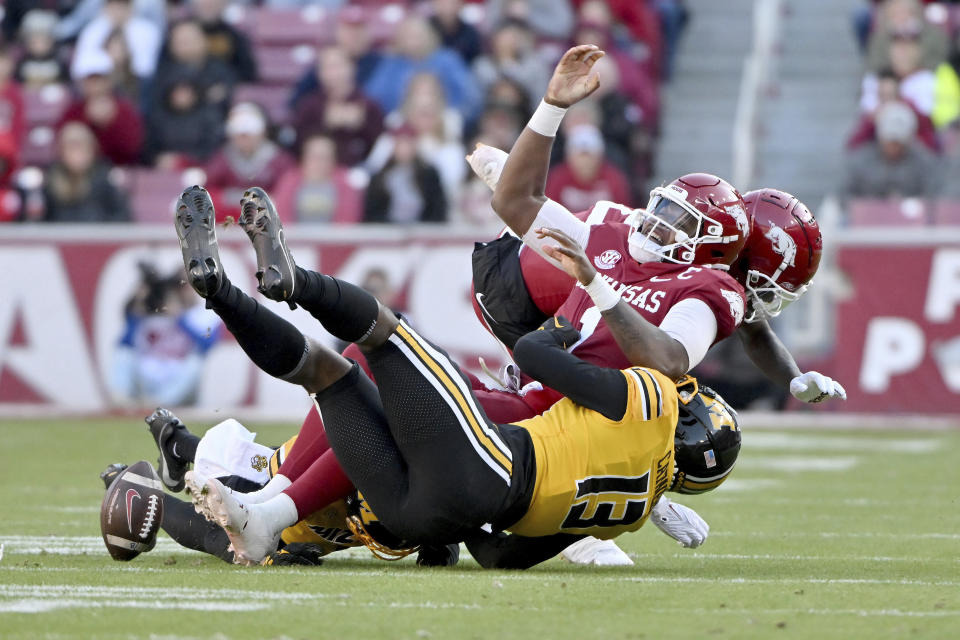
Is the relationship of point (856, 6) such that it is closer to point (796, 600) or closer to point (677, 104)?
point (677, 104)

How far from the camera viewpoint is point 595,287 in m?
5.05

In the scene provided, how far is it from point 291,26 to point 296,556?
1132 cm

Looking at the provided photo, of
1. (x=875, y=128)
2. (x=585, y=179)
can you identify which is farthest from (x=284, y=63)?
(x=875, y=128)

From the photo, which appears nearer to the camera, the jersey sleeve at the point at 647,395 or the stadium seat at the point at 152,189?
the jersey sleeve at the point at 647,395

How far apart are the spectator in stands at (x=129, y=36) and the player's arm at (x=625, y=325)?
10887mm

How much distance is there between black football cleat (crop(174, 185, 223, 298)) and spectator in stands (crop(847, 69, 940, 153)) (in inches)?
379

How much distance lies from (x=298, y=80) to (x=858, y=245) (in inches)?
228

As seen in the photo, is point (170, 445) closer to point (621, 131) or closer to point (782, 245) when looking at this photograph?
point (782, 245)

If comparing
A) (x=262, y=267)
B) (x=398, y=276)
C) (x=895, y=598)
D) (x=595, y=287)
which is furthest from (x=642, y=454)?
(x=398, y=276)

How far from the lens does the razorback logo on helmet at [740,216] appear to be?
5.66 metres

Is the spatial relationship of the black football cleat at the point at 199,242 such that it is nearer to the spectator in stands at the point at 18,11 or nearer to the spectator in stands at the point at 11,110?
the spectator in stands at the point at 11,110

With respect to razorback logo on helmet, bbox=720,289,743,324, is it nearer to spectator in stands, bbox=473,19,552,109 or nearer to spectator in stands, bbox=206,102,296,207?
spectator in stands, bbox=206,102,296,207

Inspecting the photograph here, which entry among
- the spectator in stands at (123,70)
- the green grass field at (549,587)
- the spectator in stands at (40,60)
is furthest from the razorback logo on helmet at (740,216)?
the spectator in stands at (40,60)

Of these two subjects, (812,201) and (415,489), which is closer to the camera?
(415,489)
